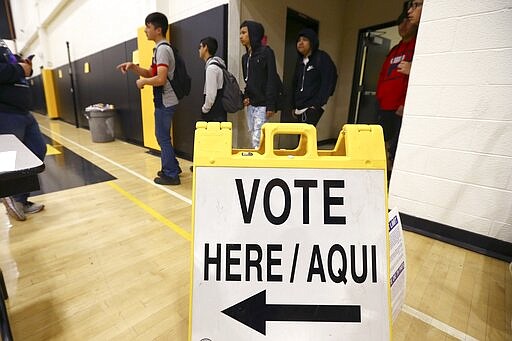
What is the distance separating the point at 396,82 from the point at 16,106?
8.72 feet

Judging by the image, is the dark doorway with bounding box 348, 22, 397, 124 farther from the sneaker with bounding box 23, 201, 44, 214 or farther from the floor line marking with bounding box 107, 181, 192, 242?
the sneaker with bounding box 23, 201, 44, 214

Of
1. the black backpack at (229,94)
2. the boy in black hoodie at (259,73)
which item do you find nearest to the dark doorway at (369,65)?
the boy in black hoodie at (259,73)

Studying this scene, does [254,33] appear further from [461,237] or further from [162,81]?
[461,237]

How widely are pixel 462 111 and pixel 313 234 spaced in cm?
143

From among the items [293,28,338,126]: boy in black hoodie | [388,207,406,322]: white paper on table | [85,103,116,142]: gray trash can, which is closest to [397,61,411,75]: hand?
[293,28,338,126]: boy in black hoodie

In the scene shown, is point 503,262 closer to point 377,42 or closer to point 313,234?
point 313,234

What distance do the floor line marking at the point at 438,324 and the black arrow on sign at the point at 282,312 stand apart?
635 mm

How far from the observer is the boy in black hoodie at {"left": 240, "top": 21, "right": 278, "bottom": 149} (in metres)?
2.30

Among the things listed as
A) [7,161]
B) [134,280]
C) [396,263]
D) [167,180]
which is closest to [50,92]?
[167,180]

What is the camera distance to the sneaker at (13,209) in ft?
5.89

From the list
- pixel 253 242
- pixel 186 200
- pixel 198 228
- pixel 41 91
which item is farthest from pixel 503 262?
pixel 41 91

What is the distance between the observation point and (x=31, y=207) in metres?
1.94

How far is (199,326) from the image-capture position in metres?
0.63

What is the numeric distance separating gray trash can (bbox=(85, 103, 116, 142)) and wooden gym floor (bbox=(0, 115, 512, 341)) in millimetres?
2956
